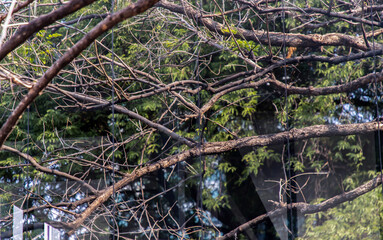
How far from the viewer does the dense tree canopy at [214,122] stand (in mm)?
4070

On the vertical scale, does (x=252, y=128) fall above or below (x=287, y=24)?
below

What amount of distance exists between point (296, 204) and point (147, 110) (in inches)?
Result: 64.9

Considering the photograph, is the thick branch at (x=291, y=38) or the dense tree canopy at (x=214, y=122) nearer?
the dense tree canopy at (x=214, y=122)

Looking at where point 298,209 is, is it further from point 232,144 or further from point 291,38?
point 291,38

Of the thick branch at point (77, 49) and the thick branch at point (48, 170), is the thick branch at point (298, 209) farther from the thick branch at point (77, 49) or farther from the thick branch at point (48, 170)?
the thick branch at point (77, 49)

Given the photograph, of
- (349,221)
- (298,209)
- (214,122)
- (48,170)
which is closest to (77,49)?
(214,122)

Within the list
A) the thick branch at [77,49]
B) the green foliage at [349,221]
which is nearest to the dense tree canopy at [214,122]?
the green foliage at [349,221]

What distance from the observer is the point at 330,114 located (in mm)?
4121

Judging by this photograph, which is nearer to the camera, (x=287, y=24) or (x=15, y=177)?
(x=287, y=24)

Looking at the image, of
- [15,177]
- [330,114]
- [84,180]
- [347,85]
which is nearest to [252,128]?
[330,114]

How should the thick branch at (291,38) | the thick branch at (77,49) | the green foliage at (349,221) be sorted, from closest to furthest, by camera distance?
the thick branch at (77,49) < the green foliage at (349,221) < the thick branch at (291,38)

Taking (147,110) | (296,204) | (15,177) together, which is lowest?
(296,204)

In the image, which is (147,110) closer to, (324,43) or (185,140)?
(185,140)

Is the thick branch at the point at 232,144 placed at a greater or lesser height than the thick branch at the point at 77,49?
lesser
